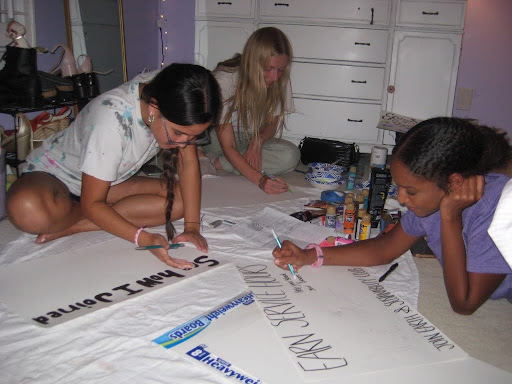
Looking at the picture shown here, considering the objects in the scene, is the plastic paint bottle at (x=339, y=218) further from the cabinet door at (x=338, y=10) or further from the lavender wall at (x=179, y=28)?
the lavender wall at (x=179, y=28)

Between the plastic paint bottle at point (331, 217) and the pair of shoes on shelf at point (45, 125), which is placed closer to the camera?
the plastic paint bottle at point (331, 217)

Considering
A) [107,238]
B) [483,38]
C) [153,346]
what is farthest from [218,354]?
[483,38]

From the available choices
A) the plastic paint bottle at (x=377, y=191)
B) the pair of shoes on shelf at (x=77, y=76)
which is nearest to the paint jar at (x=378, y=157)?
the plastic paint bottle at (x=377, y=191)

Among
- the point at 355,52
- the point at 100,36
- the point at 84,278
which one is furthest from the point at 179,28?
the point at 84,278

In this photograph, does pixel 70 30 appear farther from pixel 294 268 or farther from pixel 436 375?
pixel 436 375

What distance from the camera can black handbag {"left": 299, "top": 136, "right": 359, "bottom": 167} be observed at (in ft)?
9.01

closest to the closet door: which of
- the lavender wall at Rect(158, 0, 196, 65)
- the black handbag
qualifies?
the black handbag

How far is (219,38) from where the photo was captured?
10.1 ft

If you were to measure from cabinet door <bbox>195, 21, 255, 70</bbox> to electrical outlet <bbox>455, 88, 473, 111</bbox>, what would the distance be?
1513mm

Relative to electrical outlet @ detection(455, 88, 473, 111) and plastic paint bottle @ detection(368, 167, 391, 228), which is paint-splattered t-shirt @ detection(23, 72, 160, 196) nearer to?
plastic paint bottle @ detection(368, 167, 391, 228)

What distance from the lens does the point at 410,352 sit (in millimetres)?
970

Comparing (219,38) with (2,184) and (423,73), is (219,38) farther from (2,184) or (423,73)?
(2,184)

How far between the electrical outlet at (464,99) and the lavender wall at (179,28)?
74.7 inches

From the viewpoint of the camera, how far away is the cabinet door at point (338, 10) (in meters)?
2.85
